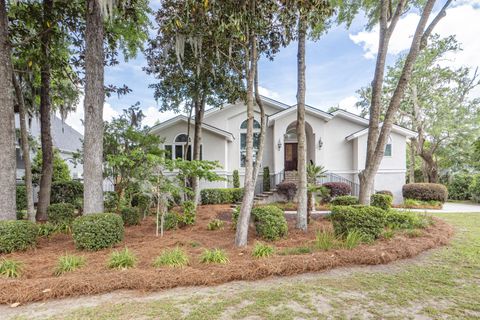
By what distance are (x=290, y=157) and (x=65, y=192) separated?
13349 millimetres

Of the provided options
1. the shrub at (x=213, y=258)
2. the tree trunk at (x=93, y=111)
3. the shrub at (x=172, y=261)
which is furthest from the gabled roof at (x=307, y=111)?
the shrub at (x=172, y=261)

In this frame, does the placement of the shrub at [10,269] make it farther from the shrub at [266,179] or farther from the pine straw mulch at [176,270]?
the shrub at [266,179]

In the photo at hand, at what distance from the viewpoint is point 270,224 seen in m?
6.36

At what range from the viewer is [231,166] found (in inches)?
648

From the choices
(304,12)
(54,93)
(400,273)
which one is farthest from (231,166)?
(400,273)

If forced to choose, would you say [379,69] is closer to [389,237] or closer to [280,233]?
[389,237]

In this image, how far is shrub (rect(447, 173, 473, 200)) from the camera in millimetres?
17656

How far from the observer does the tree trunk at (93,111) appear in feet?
21.8

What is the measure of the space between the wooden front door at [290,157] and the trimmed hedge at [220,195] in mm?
4571

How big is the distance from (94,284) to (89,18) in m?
6.70

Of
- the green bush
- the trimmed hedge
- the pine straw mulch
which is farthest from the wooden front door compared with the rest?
the green bush

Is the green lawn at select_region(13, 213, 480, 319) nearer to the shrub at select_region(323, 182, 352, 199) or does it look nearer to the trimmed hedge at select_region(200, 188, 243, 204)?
the shrub at select_region(323, 182, 352, 199)

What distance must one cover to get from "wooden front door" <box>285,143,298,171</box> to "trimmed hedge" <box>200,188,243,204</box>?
4571 millimetres

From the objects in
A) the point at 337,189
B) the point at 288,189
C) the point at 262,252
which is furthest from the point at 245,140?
the point at 262,252
